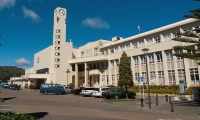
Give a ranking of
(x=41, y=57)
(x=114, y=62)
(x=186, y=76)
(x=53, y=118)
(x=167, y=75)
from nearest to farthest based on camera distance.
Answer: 1. (x=53, y=118)
2. (x=186, y=76)
3. (x=167, y=75)
4. (x=114, y=62)
5. (x=41, y=57)

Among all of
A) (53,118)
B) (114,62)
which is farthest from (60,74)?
(53,118)

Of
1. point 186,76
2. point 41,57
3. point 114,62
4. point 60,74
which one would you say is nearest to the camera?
point 186,76

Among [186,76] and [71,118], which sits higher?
[186,76]

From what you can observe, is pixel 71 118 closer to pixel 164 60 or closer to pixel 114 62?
pixel 164 60

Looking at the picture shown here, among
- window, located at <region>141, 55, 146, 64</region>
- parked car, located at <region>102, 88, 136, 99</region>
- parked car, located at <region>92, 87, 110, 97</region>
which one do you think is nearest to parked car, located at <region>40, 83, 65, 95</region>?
parked car, located at <region>92, 87, 110, 97</region>

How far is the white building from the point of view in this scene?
108ft

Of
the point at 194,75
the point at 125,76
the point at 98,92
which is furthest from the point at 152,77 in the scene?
the point at 98,92

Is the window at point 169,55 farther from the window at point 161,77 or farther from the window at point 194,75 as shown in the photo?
the window at point 194,75

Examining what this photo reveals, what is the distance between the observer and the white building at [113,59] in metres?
33.0

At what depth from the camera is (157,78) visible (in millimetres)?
36156

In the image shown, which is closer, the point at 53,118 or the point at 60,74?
the point at 53,118

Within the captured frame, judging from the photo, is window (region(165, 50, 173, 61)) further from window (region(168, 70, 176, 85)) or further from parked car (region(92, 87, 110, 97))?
parked car (region(92, 87, 110, 97))

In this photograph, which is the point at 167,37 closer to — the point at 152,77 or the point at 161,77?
the point at 161,77

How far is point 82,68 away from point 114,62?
45.5 ft
